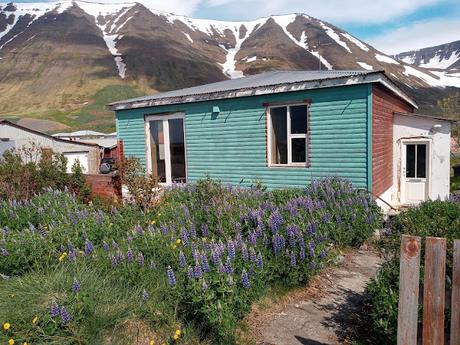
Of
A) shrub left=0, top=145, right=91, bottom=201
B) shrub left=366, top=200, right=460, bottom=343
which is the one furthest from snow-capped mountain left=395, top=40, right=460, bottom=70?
shrub left=366, top=200, right=460, bottom=343

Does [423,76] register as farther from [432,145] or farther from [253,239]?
[253,239]

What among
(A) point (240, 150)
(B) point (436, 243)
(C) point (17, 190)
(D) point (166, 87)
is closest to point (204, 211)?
(B) point (436, 243)

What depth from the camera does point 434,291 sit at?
2307mm

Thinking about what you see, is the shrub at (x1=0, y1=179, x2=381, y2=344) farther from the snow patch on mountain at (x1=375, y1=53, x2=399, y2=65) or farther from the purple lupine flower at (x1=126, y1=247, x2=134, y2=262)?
the snow patch on mountain at (x1=375, y1=53, x2=399, y2=65)

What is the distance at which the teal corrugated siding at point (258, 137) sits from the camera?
8.37 metres

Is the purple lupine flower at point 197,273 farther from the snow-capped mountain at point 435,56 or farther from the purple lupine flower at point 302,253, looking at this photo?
the snow-capped mountain at point 435,56

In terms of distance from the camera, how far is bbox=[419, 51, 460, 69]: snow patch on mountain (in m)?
162

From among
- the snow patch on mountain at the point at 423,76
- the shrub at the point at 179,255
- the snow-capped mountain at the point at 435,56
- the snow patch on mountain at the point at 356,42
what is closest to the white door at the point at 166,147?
the shrub at the point at 179,255

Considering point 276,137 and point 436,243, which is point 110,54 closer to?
point 276,137

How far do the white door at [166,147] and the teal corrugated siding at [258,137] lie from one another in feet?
0.82

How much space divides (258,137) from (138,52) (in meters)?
96.9

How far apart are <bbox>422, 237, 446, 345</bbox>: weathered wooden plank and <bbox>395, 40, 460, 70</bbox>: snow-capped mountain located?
185382 millimetres

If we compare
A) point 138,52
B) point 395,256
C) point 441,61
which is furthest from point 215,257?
point 441,61

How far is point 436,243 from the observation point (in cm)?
224
